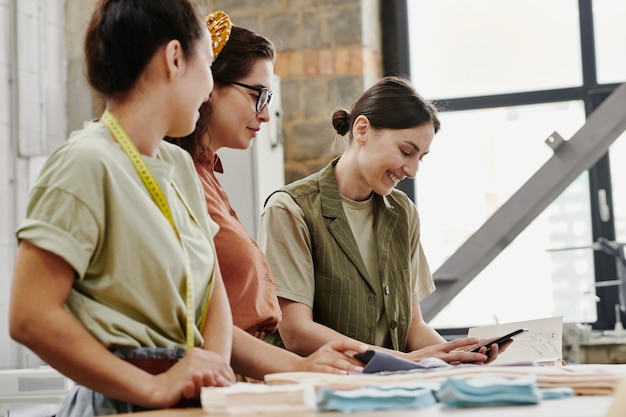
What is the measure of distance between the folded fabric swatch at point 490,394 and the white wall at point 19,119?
335 cm

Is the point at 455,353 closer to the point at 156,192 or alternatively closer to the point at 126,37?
the point at 156,192

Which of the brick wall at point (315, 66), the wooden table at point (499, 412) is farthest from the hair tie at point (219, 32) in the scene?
the brick wall at point (315, 66)

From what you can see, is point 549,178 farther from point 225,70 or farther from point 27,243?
point 27,243

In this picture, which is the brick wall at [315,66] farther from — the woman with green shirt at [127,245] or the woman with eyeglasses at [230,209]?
the woman with green shirt at [127,245]

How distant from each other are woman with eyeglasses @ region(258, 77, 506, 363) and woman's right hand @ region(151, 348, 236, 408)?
92cm

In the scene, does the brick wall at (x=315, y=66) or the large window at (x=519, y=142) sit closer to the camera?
the brick wall at (x=315, y=66)

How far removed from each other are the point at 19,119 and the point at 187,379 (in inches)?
139

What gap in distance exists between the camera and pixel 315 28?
5180 millimetres

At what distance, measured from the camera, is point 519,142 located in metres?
5.41

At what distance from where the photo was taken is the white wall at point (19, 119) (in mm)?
4457

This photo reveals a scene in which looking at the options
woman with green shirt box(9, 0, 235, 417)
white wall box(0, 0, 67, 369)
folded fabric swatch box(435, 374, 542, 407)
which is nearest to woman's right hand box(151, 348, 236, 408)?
woman with green shirt box(9, 0, 235, 417)

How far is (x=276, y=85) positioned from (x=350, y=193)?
242 cm

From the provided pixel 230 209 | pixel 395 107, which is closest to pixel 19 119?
pixel 395 107

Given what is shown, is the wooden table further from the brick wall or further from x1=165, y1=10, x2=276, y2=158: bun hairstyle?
the brick wall
